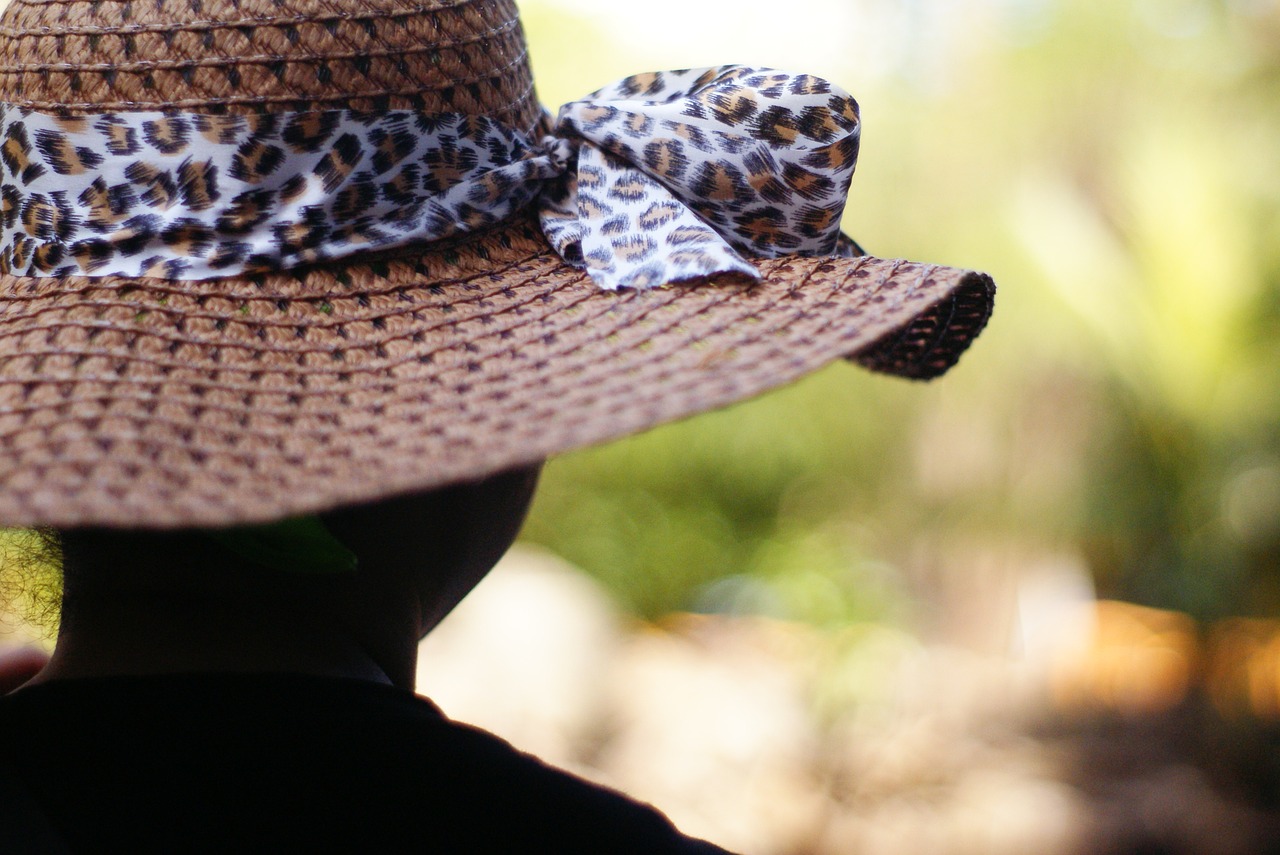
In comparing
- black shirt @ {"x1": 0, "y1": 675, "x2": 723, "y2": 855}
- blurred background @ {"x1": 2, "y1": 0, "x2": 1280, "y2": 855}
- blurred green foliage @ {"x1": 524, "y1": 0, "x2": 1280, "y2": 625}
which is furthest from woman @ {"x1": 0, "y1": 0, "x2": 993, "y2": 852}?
blurred green foliage @ {"x1": 524, "y1": 0, "x2": 1280, "y2": 625}

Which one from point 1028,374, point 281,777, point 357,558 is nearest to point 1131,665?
point 1028,374

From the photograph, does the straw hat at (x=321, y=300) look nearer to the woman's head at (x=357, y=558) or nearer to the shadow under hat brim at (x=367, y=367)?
the shadow under hat brim at (x=367, y=367)

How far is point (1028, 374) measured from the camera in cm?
496

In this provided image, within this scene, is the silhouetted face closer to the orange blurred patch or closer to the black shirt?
the black shirt

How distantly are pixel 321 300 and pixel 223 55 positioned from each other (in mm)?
239

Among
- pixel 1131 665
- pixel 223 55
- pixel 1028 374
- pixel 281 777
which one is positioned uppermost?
pixel 223 55

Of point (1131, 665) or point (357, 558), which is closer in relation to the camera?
point (357, 558)

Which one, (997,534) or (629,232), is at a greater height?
(629,232)

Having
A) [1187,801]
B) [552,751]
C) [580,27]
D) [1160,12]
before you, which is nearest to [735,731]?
[552,751]

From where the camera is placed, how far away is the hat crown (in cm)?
102

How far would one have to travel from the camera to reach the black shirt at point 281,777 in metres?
0.88

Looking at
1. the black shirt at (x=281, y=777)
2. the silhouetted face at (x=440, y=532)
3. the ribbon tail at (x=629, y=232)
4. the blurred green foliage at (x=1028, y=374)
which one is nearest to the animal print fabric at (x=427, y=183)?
the ribbon tail at (x=629, y=232)

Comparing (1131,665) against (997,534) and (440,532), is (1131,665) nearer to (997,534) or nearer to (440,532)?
(997,534)

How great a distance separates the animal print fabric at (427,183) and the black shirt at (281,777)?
1.31ft
